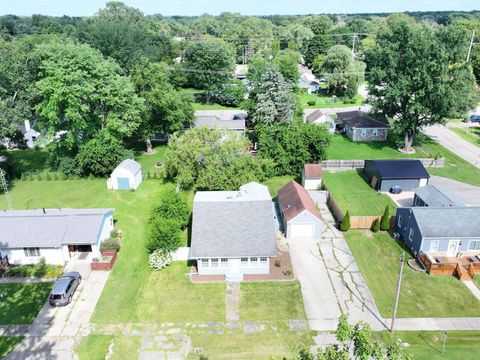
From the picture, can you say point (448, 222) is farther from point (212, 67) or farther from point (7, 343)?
point (212, 67)

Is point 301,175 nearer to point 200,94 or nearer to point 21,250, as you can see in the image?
point 21,250

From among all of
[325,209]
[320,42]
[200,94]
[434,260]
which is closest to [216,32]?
[320,42]

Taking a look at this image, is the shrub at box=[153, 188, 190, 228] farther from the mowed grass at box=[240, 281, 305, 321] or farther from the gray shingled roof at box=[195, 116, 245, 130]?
the gray shingled roof at box=[195, 116, 245, 130]

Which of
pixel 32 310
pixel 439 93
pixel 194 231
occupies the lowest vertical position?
pixel 32 310

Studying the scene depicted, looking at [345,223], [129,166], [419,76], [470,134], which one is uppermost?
[419,76]

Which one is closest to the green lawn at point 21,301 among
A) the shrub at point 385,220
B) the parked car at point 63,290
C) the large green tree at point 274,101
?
the parked car at point 63,290

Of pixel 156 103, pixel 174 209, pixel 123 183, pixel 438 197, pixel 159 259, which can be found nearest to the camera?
pixel 159 259

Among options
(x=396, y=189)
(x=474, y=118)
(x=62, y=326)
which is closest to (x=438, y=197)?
(x=396, y=189)
